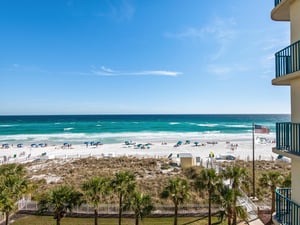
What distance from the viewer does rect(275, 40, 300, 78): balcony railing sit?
6.04 metres

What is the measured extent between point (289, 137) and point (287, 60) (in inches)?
83.6

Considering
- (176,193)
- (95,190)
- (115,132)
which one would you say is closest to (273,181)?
(176,193)

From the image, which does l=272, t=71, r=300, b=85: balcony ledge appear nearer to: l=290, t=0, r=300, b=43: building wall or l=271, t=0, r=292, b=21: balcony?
l=290, t=0, r=300, b=43: building wall

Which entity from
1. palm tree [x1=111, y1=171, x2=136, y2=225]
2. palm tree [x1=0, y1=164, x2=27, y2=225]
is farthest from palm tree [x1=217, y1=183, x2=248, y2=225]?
palm tree [x1=0, y1=164, x2=27, y2=225]

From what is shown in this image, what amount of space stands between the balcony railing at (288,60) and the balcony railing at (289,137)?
1444mm

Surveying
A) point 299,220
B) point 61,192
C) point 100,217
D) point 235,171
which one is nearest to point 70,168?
point 100,217

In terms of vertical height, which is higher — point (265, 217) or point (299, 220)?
point (299, 220)

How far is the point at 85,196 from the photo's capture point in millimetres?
12836

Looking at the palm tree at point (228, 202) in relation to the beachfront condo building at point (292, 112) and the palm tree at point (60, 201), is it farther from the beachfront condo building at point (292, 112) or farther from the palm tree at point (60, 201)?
the palm tree at point (60, 201)

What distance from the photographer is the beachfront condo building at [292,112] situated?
238 inches

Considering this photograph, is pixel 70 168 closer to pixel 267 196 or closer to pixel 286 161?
pixel 267 196

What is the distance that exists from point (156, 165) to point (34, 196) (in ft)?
46.0

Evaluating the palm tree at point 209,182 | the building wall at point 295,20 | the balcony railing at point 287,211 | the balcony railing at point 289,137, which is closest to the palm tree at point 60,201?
the palm tree at point 209,182

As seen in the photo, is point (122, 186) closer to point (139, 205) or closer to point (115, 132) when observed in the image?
point (139, 205)
